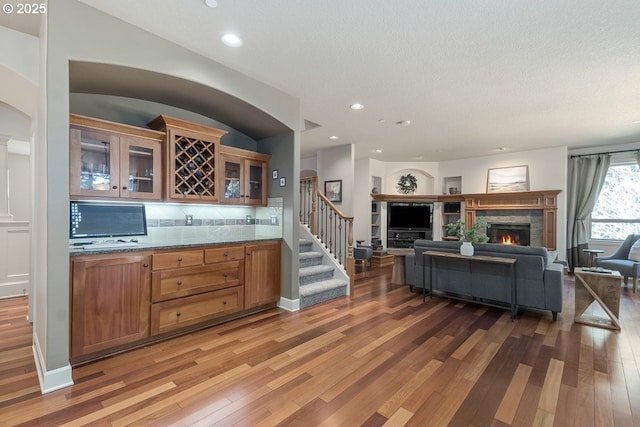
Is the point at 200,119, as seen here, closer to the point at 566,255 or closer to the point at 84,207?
the point at 84,207

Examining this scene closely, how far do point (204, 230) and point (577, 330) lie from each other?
4.51 meters

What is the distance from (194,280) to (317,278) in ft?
6.49

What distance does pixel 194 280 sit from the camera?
3076 millimetres

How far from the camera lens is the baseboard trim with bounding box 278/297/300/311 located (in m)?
3.84

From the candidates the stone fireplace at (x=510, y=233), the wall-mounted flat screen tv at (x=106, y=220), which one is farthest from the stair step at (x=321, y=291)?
the stone fireplace at (x=510, y=233)

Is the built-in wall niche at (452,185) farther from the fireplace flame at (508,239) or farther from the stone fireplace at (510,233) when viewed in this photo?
the fireplace flame at (508,239)

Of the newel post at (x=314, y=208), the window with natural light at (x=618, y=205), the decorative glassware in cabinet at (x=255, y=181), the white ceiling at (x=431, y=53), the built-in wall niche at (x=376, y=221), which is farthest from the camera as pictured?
the built-in wall niche at (x=376, y=221)

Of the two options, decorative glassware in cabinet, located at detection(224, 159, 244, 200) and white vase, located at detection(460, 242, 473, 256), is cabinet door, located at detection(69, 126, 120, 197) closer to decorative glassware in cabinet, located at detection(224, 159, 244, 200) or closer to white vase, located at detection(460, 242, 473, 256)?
decorative glassware in cabinet, located at detection(224, 159, 244, 200)

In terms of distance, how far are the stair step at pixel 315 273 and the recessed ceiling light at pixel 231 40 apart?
295 centimetres

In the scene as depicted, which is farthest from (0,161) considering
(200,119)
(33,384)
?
(33,384)

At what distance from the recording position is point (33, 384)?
7.11ft

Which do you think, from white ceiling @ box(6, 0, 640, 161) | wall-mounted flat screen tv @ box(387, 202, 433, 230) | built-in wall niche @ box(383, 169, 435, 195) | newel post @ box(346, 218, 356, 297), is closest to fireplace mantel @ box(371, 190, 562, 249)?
wall-mounted flat screen tv @ box(387, 202, 433, 230)

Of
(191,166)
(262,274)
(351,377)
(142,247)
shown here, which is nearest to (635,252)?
(351,377)

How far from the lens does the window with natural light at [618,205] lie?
20.4 feet
